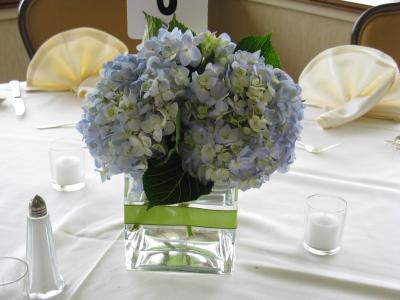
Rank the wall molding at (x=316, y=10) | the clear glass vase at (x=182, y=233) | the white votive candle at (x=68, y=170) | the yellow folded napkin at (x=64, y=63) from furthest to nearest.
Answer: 1. the wall molding at (x=316, y=10)
2. the yellow folded napkin at (x=64, y=63)
3. the white votive candle at (x=68, y=170)
4. the clear glass vase at (x=182, y=233)

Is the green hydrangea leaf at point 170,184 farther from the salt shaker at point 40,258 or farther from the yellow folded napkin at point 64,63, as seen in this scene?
the yellow folded napkin at point 64,63

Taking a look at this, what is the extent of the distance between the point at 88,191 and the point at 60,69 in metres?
0.53

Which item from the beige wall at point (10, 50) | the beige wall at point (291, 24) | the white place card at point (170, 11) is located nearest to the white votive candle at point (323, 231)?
the white place card at point (170, 11)

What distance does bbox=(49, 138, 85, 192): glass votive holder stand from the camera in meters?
1.08

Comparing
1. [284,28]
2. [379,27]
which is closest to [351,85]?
[379,27]

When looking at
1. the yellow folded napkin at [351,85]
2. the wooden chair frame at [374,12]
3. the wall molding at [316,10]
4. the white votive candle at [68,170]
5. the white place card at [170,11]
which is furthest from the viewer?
the wall molding at [316,10]

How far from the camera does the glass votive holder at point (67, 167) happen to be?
3.56 ft

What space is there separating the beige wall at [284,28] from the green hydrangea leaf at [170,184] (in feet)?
6.10

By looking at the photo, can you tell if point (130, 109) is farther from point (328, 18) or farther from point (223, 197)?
point (328, 18)

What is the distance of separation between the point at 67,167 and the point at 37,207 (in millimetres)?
302

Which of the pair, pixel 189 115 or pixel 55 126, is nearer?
pixel 189 115

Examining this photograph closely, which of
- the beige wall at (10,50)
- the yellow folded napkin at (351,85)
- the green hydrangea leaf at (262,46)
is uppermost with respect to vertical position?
the green hydrangea leaf at (262,46)

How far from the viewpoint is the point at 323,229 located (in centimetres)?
92

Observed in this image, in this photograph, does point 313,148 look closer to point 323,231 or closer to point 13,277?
point 323,231
